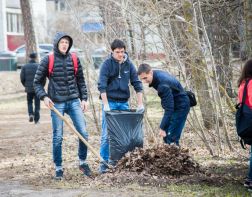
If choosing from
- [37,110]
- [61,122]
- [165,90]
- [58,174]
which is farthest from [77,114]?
[37,110]

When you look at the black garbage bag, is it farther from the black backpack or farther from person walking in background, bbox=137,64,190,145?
the black backpack

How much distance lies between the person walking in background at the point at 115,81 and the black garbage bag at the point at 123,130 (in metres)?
0.16

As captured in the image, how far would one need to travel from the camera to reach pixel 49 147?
41.0 ft

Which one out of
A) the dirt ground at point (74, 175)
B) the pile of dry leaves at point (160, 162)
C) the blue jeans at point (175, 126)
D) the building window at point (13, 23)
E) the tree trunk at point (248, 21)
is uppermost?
the building window at point (13, 23)

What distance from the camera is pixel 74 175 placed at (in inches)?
349

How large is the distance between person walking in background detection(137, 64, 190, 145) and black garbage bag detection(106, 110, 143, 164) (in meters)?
0.34

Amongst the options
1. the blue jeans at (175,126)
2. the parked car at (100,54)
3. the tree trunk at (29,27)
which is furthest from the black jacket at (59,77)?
the tree trunk at (29,27)

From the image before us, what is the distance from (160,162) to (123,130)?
0.71m

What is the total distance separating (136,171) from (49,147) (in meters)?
4.95

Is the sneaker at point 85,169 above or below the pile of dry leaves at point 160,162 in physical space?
below

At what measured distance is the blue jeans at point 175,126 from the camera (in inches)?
346

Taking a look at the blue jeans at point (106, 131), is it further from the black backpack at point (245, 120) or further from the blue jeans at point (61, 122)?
the black backpack at point (245, 120)

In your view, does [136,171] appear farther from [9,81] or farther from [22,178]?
[9,81]

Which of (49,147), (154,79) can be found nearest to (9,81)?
(49,147)
